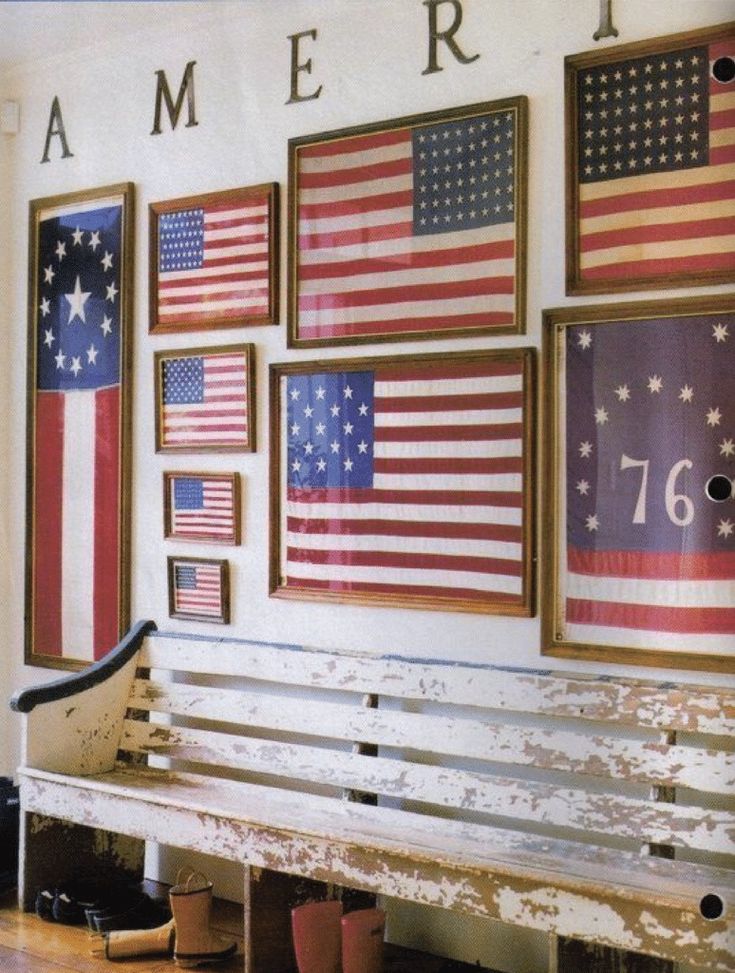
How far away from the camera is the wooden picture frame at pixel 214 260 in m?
4.29

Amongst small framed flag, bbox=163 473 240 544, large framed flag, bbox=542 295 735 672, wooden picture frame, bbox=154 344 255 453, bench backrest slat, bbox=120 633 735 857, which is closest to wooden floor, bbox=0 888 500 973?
bench backrest slat, bbox=120 633 735 857

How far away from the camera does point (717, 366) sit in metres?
3.38

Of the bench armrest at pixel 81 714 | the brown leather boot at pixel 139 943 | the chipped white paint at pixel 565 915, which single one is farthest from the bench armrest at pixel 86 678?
the chipped white paint at pixel 565 915

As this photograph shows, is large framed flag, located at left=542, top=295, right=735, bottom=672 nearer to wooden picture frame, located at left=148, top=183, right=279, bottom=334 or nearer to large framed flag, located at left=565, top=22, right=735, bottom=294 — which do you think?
large framed flag, located at left=565, top=22, right=735, bottom=294

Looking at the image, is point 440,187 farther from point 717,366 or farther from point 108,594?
point 108,594

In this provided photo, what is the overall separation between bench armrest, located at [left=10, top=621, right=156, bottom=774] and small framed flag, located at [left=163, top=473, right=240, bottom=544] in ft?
1.21

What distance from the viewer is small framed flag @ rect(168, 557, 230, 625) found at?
14.4 ft

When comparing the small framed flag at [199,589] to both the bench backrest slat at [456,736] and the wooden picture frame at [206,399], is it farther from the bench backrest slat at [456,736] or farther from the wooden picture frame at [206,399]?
the wooden picture frame at [206,399]

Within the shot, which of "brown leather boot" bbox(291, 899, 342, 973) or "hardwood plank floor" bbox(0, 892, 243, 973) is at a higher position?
"brown leather boot" bbox(291, 899, 342, 973)

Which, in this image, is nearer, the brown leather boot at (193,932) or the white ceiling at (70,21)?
the brown leather boot at (193,932)

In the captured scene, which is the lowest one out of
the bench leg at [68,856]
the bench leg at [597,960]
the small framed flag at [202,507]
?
the bench leg at [68,856]

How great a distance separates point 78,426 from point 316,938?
2268 millimetres

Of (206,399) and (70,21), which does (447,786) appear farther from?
(70,21)

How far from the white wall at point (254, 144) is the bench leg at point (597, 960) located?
544mm
